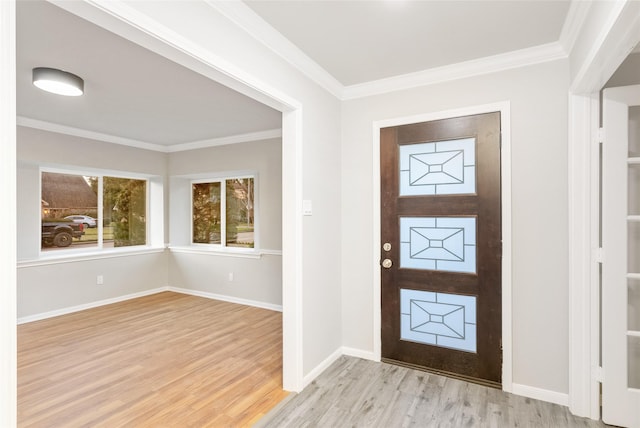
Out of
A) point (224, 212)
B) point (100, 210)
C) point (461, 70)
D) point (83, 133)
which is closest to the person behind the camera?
point (461, 70)

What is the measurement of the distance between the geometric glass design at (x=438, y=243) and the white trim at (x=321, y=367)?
1.06 metres

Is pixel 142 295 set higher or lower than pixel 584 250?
lower

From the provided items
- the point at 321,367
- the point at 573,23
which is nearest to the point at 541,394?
the point at 321,367

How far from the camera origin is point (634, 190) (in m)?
2.08

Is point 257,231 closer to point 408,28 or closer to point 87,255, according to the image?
point 87,255

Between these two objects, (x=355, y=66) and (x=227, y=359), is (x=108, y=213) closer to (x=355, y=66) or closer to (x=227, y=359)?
(x=227, y=359)

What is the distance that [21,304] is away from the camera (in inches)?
A: 163

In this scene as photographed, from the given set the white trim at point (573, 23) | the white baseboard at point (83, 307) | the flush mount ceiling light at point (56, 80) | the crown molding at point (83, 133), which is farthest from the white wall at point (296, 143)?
the white baseboard at point (83, 307)

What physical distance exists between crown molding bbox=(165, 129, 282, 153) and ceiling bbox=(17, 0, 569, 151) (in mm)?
1075

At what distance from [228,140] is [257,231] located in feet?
4.94

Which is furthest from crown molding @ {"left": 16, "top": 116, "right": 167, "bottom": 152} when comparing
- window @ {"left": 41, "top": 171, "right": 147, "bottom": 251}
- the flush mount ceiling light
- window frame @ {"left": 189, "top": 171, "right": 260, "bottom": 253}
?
the flush mount ceiling light

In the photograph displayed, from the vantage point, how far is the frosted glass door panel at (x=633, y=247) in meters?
2.07

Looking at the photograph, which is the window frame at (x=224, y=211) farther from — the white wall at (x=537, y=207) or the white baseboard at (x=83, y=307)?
the white wall at (x=537, y=207)
